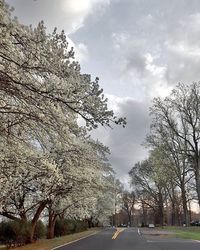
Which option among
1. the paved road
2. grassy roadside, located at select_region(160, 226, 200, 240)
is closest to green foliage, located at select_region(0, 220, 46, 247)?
the paved road

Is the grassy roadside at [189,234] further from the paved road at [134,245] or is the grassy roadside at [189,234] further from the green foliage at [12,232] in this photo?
the green foliage at [12,232]

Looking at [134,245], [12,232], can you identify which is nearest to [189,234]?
[134,245]

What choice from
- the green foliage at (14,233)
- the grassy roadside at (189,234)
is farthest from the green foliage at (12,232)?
the grassy roadside at (189,234)

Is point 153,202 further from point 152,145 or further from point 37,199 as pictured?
point 37,199

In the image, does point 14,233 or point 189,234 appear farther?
point 189,234

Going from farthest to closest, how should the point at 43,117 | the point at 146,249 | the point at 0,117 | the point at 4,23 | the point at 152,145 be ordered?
the point at 152,145 → the point at 146,249 → the point at 0,117 → the point at 43,117 → the point at 4,23

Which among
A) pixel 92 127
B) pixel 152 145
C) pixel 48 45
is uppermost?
pixel 152 145

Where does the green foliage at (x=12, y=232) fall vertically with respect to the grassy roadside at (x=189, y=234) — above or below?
below

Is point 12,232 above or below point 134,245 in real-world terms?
above

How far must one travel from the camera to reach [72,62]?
1097 centimetres

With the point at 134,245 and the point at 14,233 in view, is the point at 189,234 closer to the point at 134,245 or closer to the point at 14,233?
the point at 134,245

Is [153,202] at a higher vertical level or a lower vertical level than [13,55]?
higher

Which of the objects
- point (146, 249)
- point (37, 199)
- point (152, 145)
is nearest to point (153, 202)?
point (152, 145)

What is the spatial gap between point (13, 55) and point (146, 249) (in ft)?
45.0
